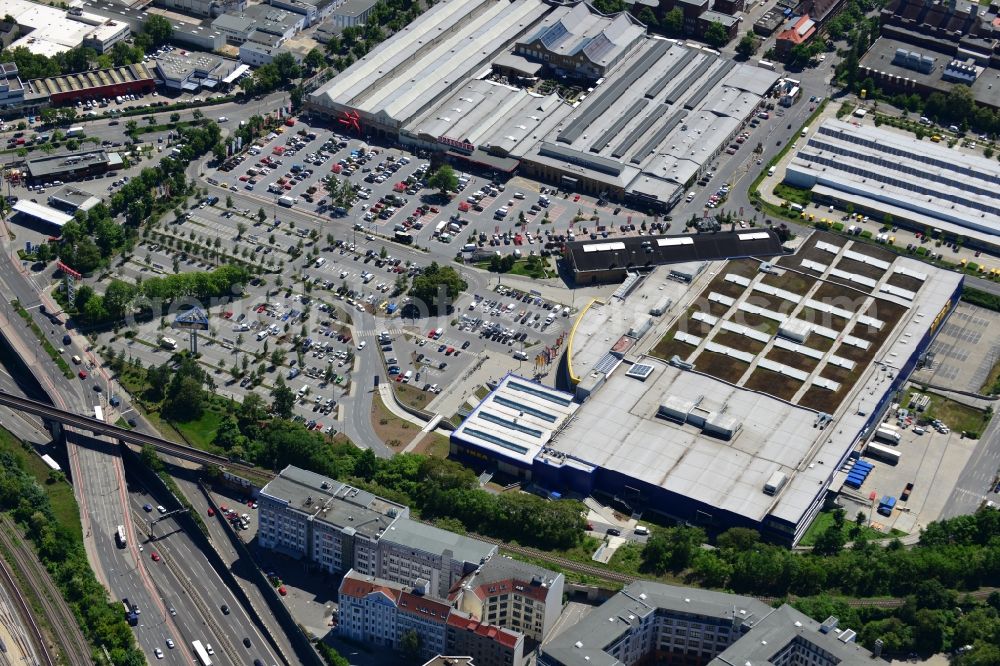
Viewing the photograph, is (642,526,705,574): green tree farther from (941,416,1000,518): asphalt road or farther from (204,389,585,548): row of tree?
(941,416,1000,518): asphalt road

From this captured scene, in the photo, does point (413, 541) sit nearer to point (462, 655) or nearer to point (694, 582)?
point (462, 655)

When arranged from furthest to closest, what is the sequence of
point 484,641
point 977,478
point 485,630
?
point 977,478, point 484,641, point 485,630

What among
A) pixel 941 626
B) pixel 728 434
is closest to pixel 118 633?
pixel 728 434

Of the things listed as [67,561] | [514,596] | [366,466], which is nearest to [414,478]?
[366,466]

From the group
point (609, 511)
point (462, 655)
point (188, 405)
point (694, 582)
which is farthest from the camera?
point (188, 405)

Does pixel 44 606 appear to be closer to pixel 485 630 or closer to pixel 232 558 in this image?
pixel 232 558

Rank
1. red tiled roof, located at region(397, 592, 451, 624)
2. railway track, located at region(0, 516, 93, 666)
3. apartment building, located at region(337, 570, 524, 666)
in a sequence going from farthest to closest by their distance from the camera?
1. railway track, located at region(0, 516, 93, 666)
2. red tiled roof, located at region(397, 592, 451, 624)
3. apartment building, located at region(337, 570, 524, 666)

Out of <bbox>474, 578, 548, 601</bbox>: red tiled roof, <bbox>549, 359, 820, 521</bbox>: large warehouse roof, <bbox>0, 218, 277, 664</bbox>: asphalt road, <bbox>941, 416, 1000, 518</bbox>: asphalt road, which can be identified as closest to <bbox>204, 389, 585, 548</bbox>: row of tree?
<bbox>549, 359, 820, 521</bbox>: large warehouse roof
